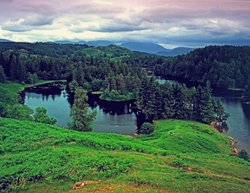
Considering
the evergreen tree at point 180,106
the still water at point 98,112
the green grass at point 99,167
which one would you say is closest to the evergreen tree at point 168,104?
the evergreen tree at point 180,106

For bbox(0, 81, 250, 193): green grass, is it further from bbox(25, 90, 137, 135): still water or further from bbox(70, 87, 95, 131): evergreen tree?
bbox(25, 90, 137, 135): still water

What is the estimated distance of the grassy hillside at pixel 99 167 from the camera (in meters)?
36.4

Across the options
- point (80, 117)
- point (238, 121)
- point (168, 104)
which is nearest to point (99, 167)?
point (80, 117)

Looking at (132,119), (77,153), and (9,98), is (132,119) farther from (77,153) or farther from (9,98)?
(77,153)

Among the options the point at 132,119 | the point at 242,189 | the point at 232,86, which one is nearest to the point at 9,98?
the point at 132,119

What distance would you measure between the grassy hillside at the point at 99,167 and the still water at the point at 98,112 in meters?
31.2

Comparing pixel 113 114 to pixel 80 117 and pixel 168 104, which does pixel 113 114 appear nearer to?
pixel 168 104

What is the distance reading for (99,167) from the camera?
40.7m

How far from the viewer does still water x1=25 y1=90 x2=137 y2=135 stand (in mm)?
89250

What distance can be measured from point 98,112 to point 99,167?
A: 67.2 meters

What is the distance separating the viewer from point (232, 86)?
17200cm

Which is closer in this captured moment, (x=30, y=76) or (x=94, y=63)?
(x=30, y=76)

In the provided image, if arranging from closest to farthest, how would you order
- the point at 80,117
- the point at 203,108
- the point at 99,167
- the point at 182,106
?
the point at 99,167, the point at 80,117, the point at 203,108, the point at 182,106

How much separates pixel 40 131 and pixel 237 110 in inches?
2916
